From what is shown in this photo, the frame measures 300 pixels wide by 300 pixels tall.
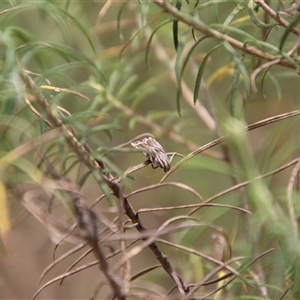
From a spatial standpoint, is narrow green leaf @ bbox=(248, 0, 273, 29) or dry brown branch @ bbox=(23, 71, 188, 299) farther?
narrow green leaf @ bbox=(248, 0, 273, 29)

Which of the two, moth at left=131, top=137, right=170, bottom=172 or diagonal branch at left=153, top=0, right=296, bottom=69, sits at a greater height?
diagonal branch at left=153, top=0, right=296, bottom=69

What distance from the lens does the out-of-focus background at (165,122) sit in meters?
0.50

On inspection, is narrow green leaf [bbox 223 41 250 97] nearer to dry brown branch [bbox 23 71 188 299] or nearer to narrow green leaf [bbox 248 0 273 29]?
narrow green leaf [bbox 248 0 273 29]

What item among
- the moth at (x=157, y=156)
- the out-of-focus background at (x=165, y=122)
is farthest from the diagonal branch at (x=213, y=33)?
the moth at (x=157, y=156)

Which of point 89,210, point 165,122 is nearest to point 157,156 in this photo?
point 89,210

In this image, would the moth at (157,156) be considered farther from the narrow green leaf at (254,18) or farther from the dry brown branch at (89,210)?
the narrow green leaf at (254,18)

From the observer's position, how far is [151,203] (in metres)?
1.31

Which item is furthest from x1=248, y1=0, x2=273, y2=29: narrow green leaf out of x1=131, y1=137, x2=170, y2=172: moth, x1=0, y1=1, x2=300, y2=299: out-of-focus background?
x1=131, y1=137, x2=170, y2=172: moth

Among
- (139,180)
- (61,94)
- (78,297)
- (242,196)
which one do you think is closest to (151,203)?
(139,180)

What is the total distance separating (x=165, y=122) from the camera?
0.91 metres

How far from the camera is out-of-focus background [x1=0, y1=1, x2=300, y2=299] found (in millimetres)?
497

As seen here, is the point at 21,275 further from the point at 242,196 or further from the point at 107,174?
the point at 107,174

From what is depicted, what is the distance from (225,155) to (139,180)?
458 mm

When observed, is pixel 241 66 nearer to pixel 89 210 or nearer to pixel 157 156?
pixel 157 156
